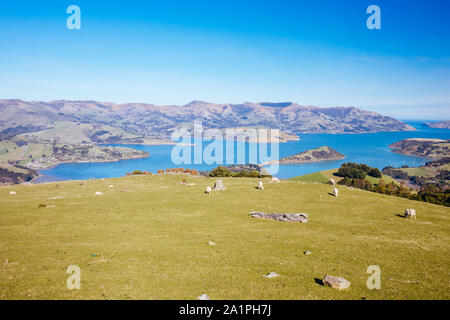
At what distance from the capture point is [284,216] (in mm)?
25609

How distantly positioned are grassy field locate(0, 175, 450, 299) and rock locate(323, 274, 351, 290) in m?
0.27

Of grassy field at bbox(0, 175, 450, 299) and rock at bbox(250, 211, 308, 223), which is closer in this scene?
grassy field at bbox(0, 175, 450, 299)

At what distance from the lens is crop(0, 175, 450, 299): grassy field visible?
39.8ft

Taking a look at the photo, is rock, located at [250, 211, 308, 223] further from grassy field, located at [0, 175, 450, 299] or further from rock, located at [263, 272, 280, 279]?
rock, located at [263, 272, 280, 279]

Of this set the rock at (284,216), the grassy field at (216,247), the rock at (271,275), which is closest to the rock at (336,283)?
the grassy field at (216,247)

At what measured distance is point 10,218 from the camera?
23734mm

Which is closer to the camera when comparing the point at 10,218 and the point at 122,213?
the point at 10,218

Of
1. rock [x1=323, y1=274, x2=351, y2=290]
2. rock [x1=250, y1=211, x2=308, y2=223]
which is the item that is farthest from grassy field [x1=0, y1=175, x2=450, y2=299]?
rock [x1=250, y1=211, x2=308, y2=223]

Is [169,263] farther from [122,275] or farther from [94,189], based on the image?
[94,189]

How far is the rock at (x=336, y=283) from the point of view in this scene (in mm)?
12234

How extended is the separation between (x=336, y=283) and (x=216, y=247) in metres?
8.40
